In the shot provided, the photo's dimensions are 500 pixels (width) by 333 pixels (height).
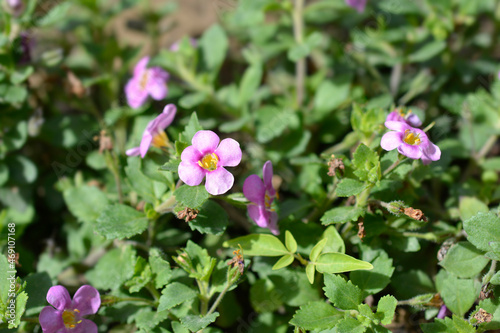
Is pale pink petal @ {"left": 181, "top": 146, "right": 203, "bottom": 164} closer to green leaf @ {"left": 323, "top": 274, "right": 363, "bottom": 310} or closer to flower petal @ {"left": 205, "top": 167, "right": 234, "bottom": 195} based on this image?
flower petal @ {"left": 205, "top": 167, "right": 234, "bottom": 195}

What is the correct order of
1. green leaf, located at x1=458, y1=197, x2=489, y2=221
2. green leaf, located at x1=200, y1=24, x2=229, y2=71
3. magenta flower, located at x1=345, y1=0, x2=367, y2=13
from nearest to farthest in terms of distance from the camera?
green leaf, located at x1=458, y1=197, x2=489, y2=221 < magenta flower, located at x1=345, y1=0, x2=367, y2=13 < green leaf, located at x1=200, y1=24, x2=229, y2=71

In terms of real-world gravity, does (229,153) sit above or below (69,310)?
above

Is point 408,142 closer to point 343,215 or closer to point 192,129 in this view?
point 343,215

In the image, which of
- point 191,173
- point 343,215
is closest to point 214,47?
point 191,173

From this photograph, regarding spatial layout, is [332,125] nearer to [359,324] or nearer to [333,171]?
[333,171]

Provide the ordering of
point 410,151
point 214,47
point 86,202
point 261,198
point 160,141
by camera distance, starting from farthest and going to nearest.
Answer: point 214,47
point 86,202
point 160,141
point 261,198
point 410,151

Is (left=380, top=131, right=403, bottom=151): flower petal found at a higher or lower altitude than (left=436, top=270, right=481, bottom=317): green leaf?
higher

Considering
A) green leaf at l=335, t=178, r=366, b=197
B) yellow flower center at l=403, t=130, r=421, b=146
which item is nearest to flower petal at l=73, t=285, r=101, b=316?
green leaf at l=335, t=178, r=366, b=197
